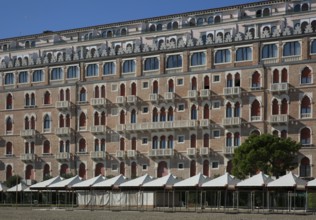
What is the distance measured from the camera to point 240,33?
9331 cm

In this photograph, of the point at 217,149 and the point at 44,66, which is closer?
the point at 217,149

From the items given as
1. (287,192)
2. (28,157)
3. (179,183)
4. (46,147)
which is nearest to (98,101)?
(46,147)

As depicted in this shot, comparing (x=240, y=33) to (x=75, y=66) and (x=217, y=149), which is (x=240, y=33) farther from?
(x=75, y=66)

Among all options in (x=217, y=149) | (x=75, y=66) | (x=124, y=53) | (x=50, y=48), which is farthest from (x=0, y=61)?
(x=217, y=149)

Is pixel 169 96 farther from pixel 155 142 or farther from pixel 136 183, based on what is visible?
pixel 136 183

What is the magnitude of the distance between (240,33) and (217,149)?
15.2 m

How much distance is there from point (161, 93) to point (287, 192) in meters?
36.1

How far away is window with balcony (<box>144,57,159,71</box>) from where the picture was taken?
327 ft

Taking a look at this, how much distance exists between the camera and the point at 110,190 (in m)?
74.4

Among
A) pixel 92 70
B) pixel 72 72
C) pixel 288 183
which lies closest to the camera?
pixel 288 183

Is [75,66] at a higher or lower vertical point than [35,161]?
higher

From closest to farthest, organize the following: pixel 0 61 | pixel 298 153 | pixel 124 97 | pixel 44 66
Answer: pixel 298 153 < pixel 124 97 < pixel 44 66 < pixel 0 61

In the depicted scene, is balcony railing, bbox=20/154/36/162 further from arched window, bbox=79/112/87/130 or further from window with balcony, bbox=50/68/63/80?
window with balcony, bbox=50/68/63/80

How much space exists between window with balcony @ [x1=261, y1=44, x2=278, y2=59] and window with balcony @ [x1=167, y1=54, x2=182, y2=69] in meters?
12.0
